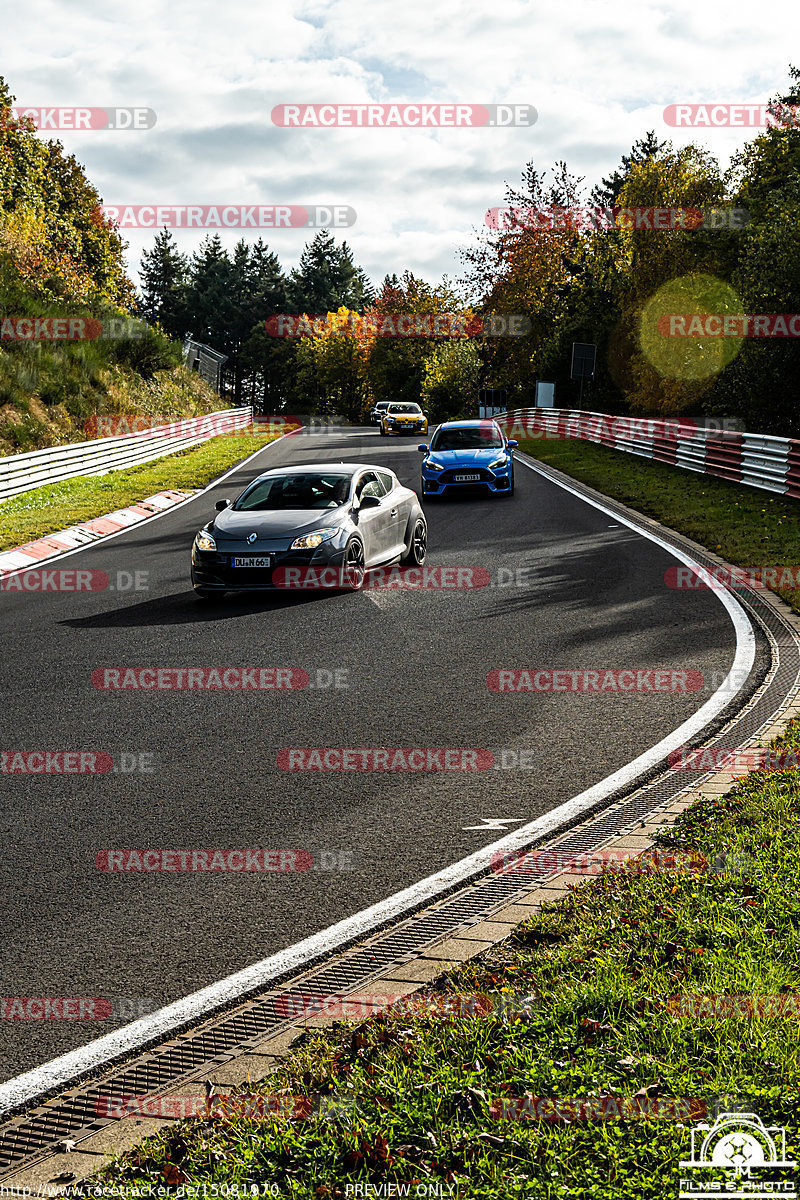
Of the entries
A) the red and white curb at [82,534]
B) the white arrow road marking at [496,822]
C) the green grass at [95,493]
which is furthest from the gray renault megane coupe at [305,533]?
the white arrow road marking at [496,822]

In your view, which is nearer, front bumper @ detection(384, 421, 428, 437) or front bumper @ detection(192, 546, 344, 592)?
front bumper @ detection(192, 546, 344, 592)

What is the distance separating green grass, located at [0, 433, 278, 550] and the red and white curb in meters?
0.21

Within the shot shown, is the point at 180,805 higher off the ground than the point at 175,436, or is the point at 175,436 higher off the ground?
the point at 175,436

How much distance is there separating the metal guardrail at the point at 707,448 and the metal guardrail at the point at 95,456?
14040 mm

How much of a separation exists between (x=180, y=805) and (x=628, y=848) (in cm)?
236

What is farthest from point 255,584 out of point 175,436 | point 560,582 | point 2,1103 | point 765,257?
point 175,436

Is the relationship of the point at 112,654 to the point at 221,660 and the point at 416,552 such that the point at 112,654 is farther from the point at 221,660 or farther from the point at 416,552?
the point at 416,552

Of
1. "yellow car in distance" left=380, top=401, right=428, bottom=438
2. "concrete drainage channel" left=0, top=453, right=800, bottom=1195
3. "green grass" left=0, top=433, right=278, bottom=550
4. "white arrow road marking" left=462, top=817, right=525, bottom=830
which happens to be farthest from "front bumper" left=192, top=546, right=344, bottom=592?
"yellow car in distance" left=380, top=401, right=428, bottom=438

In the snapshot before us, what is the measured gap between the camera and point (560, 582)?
42.0ft

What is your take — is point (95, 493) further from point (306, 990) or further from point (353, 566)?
point (306, 990)

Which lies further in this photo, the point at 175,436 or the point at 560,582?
the point at 175,436

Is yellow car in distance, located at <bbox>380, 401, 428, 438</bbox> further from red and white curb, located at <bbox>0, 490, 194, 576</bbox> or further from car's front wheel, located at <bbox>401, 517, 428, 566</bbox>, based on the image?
car's front wheel, located at <bbox>401, 517, 428, 566</bbox>

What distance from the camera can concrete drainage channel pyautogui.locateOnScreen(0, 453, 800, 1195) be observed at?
3191mm

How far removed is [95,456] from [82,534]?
967cm
